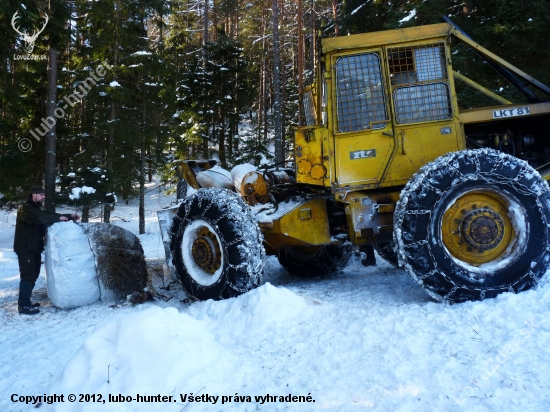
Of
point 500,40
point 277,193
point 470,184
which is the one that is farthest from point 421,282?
point 500,40

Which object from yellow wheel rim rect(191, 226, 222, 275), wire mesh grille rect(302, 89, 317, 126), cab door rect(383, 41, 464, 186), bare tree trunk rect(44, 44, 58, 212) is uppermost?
bare tree trunk rect(44, 44, 58, 212)

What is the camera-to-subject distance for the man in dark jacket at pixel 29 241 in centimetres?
588

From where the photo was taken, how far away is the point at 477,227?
4258mm

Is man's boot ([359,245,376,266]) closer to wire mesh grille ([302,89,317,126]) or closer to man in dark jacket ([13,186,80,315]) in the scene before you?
wire mesh grille ([302,89,317,126])

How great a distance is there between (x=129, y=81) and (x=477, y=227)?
1568 cm

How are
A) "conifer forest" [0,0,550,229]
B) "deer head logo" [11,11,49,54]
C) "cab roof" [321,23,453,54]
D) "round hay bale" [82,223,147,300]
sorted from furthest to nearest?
"conifer forest" [0,0,550,229]
"deer head logo" [11,11,49,54]
"round hay bale" [82,223,147,300]
"cab roof" [321,23,453,54]

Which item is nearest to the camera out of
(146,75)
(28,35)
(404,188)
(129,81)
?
(404,188)

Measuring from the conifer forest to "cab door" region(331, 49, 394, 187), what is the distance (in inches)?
74.9

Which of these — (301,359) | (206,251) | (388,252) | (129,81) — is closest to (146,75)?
(129,81)

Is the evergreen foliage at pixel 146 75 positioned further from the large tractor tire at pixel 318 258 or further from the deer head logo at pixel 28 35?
the large tractor tire at pixel 318 258

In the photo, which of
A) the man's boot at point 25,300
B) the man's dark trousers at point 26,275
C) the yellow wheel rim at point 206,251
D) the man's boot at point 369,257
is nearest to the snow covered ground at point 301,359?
the yellow wheel rim at point 206,251

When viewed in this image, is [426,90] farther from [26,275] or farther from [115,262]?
[26,275]

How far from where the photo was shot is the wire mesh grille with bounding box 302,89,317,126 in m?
6.09

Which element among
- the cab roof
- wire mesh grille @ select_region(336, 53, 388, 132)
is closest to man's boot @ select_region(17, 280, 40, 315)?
wire mesh grille @ select_region(336, 53, 388, 132)
